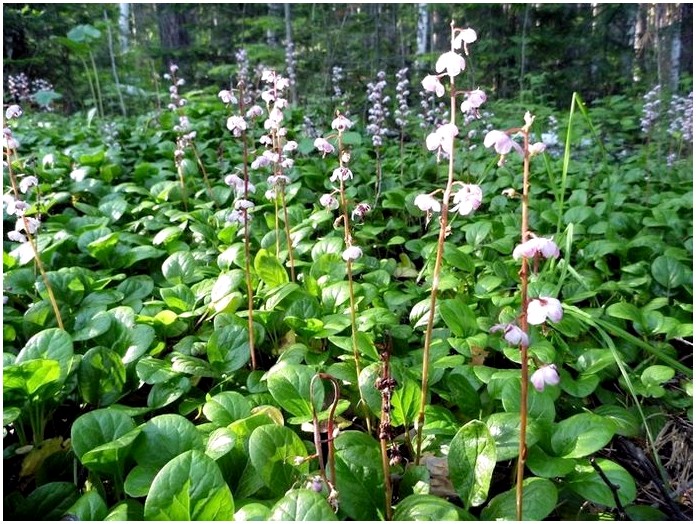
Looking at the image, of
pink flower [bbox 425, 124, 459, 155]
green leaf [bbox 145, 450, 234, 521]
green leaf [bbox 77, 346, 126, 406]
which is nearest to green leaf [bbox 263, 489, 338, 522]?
green leaf [bbox 145, 450, 234, 521]

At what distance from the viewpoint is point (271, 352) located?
8.07 ft

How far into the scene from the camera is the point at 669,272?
279cm

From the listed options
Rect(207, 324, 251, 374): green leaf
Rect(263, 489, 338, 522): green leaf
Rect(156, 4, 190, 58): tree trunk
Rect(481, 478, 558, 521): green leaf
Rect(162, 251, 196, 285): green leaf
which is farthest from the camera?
Rect(156, 4, 190, 58): tree trunk

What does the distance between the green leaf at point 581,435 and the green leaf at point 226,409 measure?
0.99 meters

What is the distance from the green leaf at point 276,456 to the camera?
1.52 meters

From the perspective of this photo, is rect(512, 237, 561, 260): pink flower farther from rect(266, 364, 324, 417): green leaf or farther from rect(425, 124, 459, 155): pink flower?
rect(266, 364, 324, 417): green leaf

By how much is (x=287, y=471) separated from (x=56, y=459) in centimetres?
84

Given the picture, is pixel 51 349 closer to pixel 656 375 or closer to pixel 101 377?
pixel 101 377

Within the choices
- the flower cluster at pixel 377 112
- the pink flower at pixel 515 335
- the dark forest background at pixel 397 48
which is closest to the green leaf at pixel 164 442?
the pink flower at pixel 515 335

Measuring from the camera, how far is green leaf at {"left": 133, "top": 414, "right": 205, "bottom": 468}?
162 cm

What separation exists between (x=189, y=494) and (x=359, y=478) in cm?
46

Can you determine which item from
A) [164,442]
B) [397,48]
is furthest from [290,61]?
[164,442]

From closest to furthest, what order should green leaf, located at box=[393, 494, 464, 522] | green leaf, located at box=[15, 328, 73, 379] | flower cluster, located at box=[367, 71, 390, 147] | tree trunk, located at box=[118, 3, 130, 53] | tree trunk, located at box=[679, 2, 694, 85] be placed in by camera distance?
green leaf, located at box=[393, 494, 464, 522]
green leaf, located at box=[15, 328, 73, 379]
flower cluster, located at box=[367, 71, 390, 147]
tree trunk, located at box=[679, 2, 694, 85]
tree trunk, located at box=[118, 3, 130, 53]

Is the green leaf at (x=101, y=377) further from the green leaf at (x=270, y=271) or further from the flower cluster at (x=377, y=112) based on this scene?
the flower cluster at (x=377, y=112)
